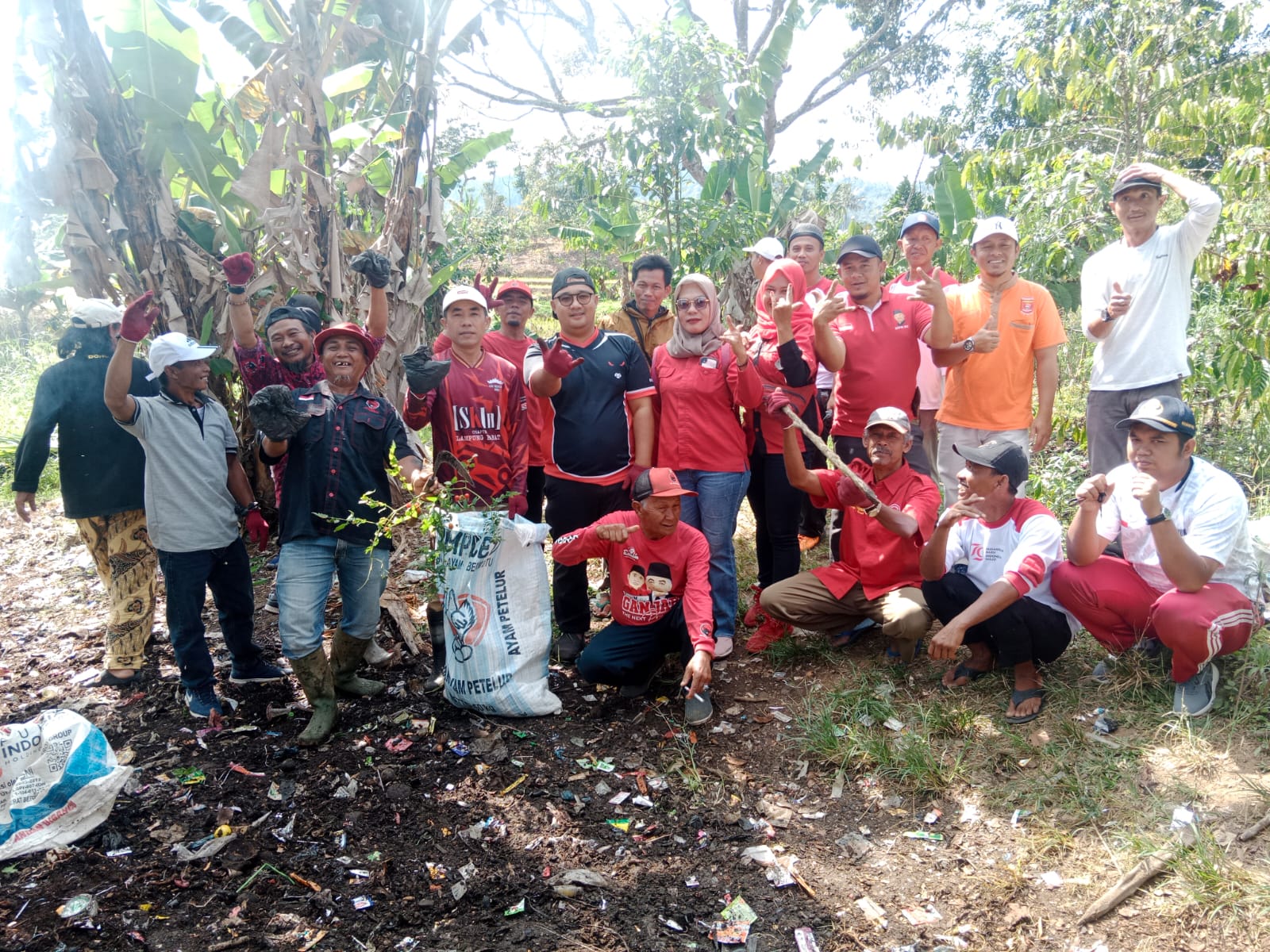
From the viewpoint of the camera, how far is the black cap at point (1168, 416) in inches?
124

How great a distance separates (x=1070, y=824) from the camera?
301 centimetres

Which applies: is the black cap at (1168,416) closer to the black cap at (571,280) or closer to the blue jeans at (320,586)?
the black cap at (571,280)

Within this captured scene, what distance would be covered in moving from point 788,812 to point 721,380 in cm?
201

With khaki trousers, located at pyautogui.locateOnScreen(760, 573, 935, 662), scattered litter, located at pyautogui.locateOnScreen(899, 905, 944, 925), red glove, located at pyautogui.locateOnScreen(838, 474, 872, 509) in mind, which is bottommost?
scattered litter, located at pyautogui.locateOnScreen(899, 905, 944, 925)

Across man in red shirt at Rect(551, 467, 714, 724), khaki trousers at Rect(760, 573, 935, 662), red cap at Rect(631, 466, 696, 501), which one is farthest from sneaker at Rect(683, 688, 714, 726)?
red cap at Rect(631, 466, 696, 501)

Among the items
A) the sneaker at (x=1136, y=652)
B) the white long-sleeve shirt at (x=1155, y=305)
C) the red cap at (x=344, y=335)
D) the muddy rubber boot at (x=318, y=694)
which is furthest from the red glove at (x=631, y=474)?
the white long-sleeve shirt at (x=1155, y=305)

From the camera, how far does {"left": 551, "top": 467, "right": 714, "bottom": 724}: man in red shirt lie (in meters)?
3.65

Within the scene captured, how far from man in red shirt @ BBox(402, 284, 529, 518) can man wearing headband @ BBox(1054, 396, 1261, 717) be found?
100 inches

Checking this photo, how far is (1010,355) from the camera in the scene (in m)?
4.18

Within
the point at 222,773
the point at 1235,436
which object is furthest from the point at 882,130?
the point at 222,773

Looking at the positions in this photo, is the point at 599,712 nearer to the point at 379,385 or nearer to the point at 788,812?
the point at 788,812

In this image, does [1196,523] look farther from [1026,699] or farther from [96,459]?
[96,459]

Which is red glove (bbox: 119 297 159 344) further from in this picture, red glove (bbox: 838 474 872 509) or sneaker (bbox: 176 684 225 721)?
red glove (bbox: 838 474 872 509)

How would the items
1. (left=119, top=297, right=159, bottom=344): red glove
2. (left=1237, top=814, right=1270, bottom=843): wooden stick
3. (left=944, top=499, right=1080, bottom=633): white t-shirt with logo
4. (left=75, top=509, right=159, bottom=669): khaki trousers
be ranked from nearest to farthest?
(left=1237, top=814, right=1270, bottom=843): wooden stick, (left=119, top=297, right=159, bottom=344): red glove, (left=944, top=499, right=1080, bottom=633): white t-shirt with logo, (left=75, top=509, right=159, bottom=669): khaki trousers
